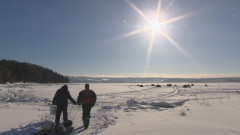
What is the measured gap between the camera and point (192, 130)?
8336 mm

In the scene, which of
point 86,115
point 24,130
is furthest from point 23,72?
point 24,130

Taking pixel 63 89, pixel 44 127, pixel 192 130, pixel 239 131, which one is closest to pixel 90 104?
pixel 63 89

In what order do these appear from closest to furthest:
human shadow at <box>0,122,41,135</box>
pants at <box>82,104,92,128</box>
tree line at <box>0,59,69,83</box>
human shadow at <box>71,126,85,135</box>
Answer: human shadow at <box>0,122,41,135</box> → human shadow at <box>71,126,85,135</box> → pants at <box>82,104,92,128</box> → tree line at <box>0,59,69,83</box>

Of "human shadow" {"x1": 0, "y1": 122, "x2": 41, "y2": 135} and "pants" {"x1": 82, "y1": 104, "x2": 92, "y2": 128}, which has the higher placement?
"pants" {"x1": 82, "y1": 104, "x2": 92, "y2": 128}

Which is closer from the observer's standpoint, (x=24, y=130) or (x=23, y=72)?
(x=24, y=130)

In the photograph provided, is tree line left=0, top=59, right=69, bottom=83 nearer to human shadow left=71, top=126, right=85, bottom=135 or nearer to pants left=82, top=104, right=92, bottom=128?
pants left=82, top=104, right=92, bottom=128

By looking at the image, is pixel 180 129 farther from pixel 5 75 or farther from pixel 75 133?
pixel 5 75

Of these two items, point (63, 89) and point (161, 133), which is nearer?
point (161, 133)

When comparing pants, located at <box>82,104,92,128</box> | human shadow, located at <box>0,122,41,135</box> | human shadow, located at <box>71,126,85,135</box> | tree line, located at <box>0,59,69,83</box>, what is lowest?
human shadow, located at <box>71,126,85,135</box>

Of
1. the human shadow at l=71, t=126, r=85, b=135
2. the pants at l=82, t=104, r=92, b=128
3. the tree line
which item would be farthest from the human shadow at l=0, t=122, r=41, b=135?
the tree line

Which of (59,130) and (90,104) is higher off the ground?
(90,104)

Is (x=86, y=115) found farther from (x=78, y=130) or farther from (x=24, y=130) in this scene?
(x=24, y=130)

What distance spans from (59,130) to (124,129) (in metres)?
2.39

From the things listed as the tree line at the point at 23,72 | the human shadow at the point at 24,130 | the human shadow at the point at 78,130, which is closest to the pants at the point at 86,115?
the human shadow at the point at 78,130
